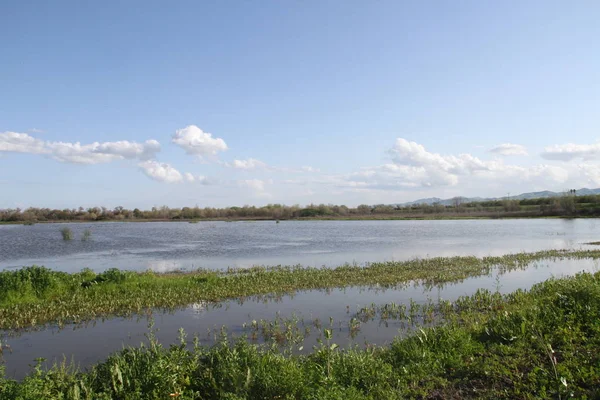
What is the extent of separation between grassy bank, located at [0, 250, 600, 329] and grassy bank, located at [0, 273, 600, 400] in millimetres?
7950

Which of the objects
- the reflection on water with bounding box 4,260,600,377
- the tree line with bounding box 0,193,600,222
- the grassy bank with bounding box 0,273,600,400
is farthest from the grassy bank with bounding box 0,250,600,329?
the tree line with bounding box 0,193,600,222

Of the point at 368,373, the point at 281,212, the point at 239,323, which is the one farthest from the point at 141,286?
the point at 281,212

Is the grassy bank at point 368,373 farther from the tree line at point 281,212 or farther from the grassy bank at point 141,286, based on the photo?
the tree line at point 281,212

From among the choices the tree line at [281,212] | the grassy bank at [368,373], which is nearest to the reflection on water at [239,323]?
the grassy bank at [368,373]

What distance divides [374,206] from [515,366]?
435 ft

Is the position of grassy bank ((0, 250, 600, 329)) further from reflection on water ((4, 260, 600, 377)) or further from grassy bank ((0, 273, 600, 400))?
grassy bank ((0, 273, 600, 400))

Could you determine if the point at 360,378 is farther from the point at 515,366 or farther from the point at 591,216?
the point at 591,216

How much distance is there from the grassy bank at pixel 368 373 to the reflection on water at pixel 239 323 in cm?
301

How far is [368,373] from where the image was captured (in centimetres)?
689

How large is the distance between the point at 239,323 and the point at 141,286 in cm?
682

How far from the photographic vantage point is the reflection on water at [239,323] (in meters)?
10.5

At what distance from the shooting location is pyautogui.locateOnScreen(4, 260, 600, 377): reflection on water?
10.5 m

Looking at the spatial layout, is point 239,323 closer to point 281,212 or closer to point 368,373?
point 368,373

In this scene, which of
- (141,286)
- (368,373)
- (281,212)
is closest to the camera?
(368,373)
